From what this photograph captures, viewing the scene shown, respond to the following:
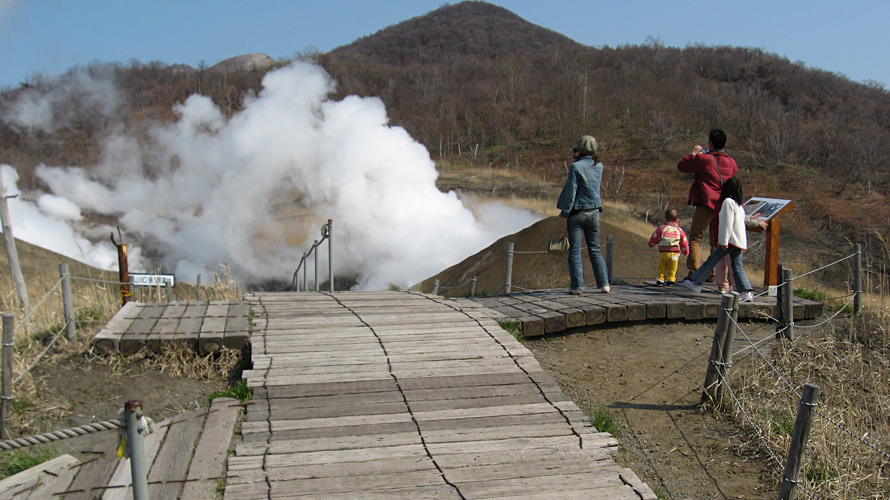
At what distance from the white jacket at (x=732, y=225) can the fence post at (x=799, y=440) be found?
3.84 m

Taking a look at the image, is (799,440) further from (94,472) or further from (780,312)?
(94,472)

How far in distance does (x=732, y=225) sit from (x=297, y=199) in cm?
2221

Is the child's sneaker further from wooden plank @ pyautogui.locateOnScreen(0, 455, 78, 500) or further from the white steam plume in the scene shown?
the white steam plume

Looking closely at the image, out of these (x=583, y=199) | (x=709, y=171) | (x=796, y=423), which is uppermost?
(x=709, y=171)

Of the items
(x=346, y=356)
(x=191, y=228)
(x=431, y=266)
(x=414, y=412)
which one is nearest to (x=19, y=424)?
(x=346, y=356)

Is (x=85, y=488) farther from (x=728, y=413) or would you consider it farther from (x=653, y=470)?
(x=728, y=413)

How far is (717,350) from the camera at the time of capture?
5277 mm

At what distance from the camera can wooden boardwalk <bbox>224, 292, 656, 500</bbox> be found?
11.9 ft

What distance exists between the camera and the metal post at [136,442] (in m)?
2.68

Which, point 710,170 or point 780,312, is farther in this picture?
point 710,170

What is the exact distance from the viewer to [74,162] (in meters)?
40.5

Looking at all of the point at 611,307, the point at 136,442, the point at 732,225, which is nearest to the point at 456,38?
the point at 732,225

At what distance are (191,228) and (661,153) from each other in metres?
20.8

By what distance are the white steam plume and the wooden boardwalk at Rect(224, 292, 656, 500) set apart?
15180 millimetres
